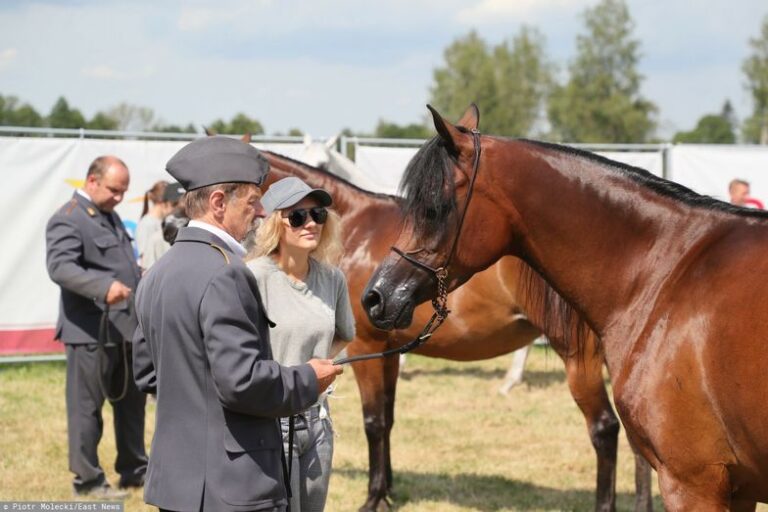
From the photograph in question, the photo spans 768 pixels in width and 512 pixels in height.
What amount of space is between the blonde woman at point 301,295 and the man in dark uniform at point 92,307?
2.45 metres

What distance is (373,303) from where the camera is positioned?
3160 millimetres

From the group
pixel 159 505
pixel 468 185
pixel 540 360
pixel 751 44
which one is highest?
pixel 751 44

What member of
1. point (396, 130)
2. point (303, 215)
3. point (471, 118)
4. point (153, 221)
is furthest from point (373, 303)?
point (396, 130)

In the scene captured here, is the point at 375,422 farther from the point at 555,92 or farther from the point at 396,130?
the point at 396,130

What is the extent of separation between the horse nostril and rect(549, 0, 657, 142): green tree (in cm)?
5223

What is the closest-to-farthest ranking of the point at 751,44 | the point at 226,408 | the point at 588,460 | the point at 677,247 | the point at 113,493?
1. the point at 226,408
2. the point at 677,247
3. the point at 113,493
4. the point at 588,460
5. the point at 751,44

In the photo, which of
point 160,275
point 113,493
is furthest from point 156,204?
point 160,275

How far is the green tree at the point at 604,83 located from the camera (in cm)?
5366

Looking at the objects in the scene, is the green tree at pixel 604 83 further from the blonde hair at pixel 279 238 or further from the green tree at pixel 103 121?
the blonde hair at pixel 279 238

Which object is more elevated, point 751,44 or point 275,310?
point 751,44

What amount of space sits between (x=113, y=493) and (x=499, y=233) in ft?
12.4

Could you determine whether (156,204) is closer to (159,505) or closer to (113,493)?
(113,493)

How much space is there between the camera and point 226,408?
2.24 metres

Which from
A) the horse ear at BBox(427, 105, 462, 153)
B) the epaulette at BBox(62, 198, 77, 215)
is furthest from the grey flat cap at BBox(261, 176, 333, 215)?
the epaulette at BBox(62, 198, 77, 215)
